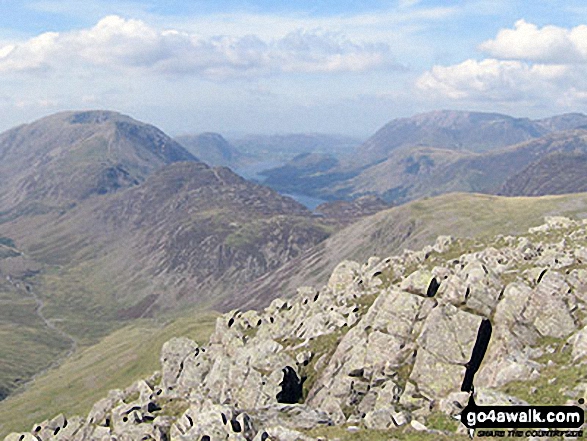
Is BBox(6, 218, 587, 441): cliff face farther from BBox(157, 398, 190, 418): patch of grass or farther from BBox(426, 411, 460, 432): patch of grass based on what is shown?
BBox(157, 398, 190, 418): patch of grass

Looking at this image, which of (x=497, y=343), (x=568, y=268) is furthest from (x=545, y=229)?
(x=497, y=343)

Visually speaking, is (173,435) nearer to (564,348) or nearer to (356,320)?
(356,320)

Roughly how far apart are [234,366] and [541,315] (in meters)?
41.3

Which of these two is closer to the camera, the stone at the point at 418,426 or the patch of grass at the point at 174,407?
the stone at the point at 418,426

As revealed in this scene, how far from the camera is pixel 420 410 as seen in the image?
4553 cm

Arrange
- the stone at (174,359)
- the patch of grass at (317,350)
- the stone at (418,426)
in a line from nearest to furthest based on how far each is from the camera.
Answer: the stone at (418,426) < the patch of grass at (317,350) < the stone at (174,359)

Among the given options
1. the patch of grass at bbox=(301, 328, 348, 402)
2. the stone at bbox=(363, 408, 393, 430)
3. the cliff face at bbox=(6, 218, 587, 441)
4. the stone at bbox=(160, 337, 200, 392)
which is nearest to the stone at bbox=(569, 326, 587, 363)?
the cliff face at bbox=(6, 218, 587, 441)

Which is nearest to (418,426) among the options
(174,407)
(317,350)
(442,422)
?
(442,422)

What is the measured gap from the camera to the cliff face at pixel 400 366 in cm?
4397

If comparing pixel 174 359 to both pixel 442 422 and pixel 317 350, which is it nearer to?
pixel 317 350

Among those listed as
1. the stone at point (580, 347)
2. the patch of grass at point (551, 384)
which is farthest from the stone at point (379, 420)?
the stone at point (580, 347)

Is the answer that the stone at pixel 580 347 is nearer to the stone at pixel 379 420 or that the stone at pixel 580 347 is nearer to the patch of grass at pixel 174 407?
the stone at pixel 379 420

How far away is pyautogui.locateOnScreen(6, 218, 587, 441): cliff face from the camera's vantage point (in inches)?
1731

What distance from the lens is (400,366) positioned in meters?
58.1
